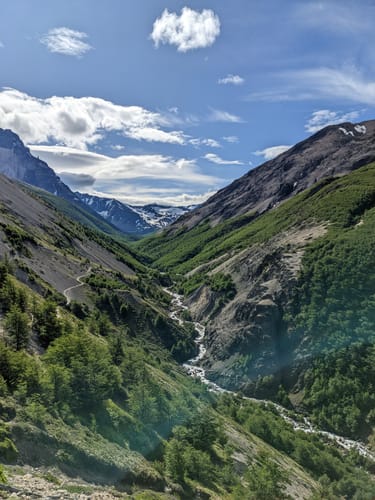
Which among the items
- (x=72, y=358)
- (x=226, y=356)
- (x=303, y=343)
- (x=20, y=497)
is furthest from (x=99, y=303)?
(x=20, y=497)

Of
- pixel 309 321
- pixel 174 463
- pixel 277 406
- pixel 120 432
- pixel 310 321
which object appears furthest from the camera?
pixel 309 321

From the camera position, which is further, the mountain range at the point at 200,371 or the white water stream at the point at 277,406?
the white water stream at the point at 277,406

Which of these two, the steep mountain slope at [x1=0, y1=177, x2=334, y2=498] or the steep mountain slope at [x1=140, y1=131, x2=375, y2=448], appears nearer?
the steep mountain slope at [x1=0, y1=177, x2=334, y2=498]

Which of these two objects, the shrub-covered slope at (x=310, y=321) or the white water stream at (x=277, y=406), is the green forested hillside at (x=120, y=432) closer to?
the white water stream at (x=277, y=406)

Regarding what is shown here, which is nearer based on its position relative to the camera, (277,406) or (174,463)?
(174,463)

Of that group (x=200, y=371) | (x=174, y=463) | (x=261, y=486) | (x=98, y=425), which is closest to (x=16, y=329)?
(x=98, y=425)

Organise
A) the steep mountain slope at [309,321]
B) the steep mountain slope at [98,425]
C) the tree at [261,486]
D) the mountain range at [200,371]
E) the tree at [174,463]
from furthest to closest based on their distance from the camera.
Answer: the steep mountain slope at [309,321] < the tree at [261,486] < the tree at [174,463] < the mountain range at [200,371] < the steep mountain slope at [98,425]

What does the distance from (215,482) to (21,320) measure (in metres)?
30.2

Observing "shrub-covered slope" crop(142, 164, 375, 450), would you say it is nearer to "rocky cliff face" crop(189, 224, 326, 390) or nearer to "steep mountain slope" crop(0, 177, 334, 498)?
"rocky cliff face" crop(189, 224, 326, 390)

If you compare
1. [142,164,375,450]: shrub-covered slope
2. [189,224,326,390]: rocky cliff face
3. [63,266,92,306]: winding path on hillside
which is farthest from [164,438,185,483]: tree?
[189,224,326,390]: rocky cliff face

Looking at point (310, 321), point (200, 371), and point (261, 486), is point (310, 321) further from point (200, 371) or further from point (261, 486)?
point (261, 486)

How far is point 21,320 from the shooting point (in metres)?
46.8

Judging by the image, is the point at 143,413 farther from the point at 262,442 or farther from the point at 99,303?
the point at 99,303

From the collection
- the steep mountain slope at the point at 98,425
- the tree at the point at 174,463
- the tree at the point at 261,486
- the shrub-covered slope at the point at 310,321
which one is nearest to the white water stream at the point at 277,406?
the shrub-covered slope at the point at 310,321
